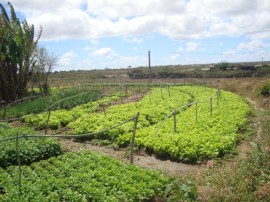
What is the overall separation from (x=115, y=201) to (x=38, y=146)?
Answer: 5.09 meters

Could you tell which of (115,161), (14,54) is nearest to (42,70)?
(14,54)

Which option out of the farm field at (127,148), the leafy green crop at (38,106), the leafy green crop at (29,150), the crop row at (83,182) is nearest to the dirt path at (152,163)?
the farm field at (127,148)

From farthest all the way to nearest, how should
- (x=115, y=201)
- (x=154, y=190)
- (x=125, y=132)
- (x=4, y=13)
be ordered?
1. (x=4, y=13)
2. (x=125, y=132)
3. (x=154, y=190)
4. (x=115, y=201)

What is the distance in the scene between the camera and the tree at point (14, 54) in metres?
28.6

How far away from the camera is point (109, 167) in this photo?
931cm

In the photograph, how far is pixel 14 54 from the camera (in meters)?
28.9

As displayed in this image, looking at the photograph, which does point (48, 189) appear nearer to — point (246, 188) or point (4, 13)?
point (246, 188)

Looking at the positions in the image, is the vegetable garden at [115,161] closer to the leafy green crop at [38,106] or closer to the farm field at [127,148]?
the farm field at [127,148]

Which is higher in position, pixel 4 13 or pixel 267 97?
pixel 4 13

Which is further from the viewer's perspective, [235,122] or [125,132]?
[235,122]

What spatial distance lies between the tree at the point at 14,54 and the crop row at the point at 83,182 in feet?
71.1

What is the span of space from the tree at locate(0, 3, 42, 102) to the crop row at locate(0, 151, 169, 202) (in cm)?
2166

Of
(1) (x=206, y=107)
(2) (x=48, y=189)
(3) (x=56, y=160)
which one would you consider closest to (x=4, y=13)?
(1) (x=206, y=107)

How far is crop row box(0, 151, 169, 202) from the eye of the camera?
24.1ft
